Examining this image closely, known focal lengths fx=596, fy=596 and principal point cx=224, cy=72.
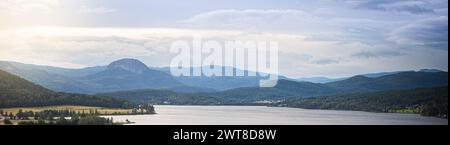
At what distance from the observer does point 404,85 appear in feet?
67.1

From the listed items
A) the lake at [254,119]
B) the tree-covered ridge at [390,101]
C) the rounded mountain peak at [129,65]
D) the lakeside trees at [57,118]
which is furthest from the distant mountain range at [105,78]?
the tree-covered ridge at [390,101]

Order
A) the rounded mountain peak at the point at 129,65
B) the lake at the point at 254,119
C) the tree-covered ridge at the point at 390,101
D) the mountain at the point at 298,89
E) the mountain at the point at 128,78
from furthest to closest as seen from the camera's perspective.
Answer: the tree-covered ridge at the point at 390,101, the mountain at the point at 298,89, the mountain at the point at 128,78, the rounded mountain peak at the point at 129,65, the lake at the point at 254,119

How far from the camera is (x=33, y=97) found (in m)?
14.3

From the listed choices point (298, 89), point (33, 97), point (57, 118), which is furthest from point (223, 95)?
point (57, 118)

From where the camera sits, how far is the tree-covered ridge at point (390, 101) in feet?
61.7

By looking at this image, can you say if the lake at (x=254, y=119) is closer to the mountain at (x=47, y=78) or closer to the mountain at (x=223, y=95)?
the mountain at (x=223, y=95)

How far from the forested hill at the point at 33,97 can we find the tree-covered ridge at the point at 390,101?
8.26 metres

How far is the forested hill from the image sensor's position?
14055mm

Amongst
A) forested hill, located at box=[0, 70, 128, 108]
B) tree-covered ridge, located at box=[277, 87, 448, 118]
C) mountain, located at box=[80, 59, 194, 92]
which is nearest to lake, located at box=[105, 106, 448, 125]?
tree-covered ridge, located at box=[277, 87, 448, 118]

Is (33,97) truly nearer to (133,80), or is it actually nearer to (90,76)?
(90,76)

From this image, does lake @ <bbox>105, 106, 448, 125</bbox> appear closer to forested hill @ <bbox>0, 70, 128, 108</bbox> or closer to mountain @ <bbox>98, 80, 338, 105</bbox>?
mountain @ <bbox>98, 80, 338, 105</bbox>
